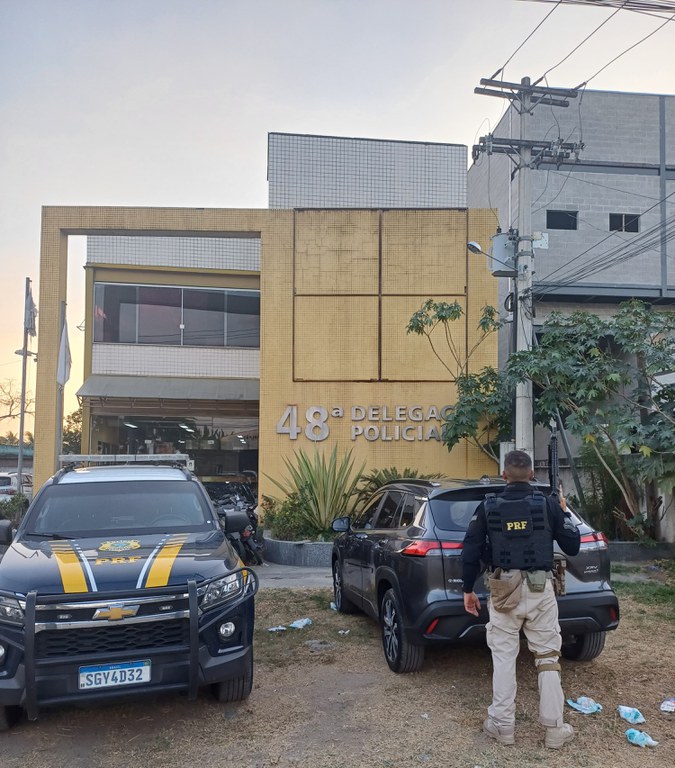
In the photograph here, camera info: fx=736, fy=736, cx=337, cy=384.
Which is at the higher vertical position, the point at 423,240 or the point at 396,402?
the point at 423,240

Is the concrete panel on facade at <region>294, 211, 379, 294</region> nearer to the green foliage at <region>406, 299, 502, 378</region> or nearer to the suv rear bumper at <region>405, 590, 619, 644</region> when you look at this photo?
the green foliage at <region>406, 299, 502, 378</region>

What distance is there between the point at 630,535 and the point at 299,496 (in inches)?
214

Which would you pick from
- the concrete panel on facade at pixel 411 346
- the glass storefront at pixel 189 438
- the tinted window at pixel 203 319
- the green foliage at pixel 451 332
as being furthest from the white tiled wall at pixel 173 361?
the green foliage at pixel 451 332

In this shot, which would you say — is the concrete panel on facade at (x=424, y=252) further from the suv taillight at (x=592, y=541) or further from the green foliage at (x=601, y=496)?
the suv taillight at (x=592, y=541)

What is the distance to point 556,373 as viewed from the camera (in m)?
11.4

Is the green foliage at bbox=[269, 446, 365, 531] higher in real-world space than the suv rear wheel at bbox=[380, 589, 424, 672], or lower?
higher

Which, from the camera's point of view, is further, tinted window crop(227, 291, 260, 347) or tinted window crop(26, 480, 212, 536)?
tinted window crop(227, 291, 260, 347)

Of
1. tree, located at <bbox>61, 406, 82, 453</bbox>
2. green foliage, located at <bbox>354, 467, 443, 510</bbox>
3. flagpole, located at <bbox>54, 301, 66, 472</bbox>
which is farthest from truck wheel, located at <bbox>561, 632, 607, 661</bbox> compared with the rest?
tree, located at <bbox>61, 406, 82, 453</bbox>

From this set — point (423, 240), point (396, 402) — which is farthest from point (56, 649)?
point (423, 240)

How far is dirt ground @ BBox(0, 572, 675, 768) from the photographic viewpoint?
172 inches

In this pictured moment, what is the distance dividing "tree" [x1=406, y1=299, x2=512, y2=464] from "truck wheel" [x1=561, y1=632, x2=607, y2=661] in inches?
293

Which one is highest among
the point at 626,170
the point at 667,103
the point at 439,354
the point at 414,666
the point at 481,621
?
the point at 667,103

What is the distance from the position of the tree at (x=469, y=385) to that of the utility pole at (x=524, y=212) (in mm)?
1015

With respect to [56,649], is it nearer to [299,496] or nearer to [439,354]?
[299,496]
